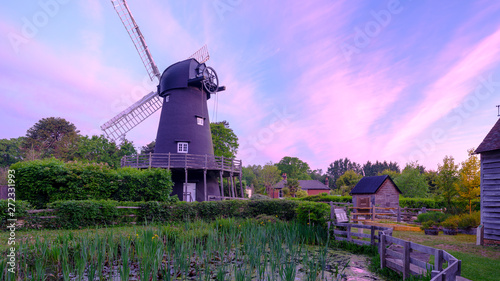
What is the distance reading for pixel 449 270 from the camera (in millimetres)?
3305

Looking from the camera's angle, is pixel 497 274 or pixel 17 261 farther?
pixel 497 274

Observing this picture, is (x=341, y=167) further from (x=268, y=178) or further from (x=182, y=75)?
(x=182, y=75)

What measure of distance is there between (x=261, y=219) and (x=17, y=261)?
7.78 m

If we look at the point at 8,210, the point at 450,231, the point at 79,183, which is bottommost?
the point at 450,231

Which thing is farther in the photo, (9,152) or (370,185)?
(9,152)

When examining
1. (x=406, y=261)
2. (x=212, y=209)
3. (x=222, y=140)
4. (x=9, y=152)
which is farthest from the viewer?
(x=9, y=152)

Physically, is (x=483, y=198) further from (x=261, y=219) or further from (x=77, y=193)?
(x=77, y=193)

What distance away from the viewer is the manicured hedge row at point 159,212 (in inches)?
371

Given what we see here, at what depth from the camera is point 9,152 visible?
40.1 meters

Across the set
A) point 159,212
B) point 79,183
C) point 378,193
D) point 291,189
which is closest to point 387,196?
point 378,193

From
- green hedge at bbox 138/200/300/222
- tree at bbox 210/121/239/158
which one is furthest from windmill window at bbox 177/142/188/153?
tree at bbox 210/121/239/158

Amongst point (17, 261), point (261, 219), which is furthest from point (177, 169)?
point (17, 261)

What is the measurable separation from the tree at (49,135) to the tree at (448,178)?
35.8m

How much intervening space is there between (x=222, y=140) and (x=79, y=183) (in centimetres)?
2282
